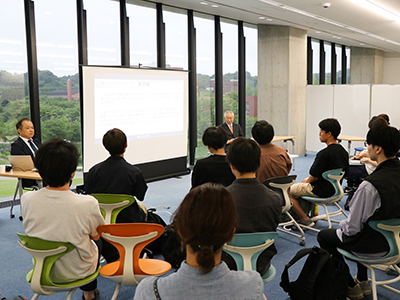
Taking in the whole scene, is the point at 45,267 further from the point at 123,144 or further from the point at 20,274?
the point at 20,274

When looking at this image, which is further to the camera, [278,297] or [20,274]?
[20,274]

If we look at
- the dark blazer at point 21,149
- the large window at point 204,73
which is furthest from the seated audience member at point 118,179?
the large window at point 204,73

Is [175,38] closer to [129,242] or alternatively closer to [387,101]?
[387,101]

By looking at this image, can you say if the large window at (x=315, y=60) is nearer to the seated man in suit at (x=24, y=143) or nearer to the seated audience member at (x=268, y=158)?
the seated audience member at (x=268, y=158)

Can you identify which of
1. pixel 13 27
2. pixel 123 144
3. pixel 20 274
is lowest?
pixel 20 274

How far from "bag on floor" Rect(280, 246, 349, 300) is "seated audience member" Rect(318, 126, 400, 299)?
0.17 metres

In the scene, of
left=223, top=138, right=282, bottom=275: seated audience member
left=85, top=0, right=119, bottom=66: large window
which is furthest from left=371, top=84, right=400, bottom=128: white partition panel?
left=223, top=138, right=282, bottom=275: seated audience member

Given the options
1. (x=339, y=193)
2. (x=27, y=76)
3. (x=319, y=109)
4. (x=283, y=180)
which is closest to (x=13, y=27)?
(x=27, y=76)

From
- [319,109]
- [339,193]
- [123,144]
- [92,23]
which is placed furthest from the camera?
[319,109]

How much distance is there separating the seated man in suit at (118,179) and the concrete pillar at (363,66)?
554 inches

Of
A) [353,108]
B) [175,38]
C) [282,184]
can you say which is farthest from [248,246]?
[353,108]

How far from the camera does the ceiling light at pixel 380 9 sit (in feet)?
24.2

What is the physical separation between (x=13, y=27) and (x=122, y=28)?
2.02 metres

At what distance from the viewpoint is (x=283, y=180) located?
12.2 ft
